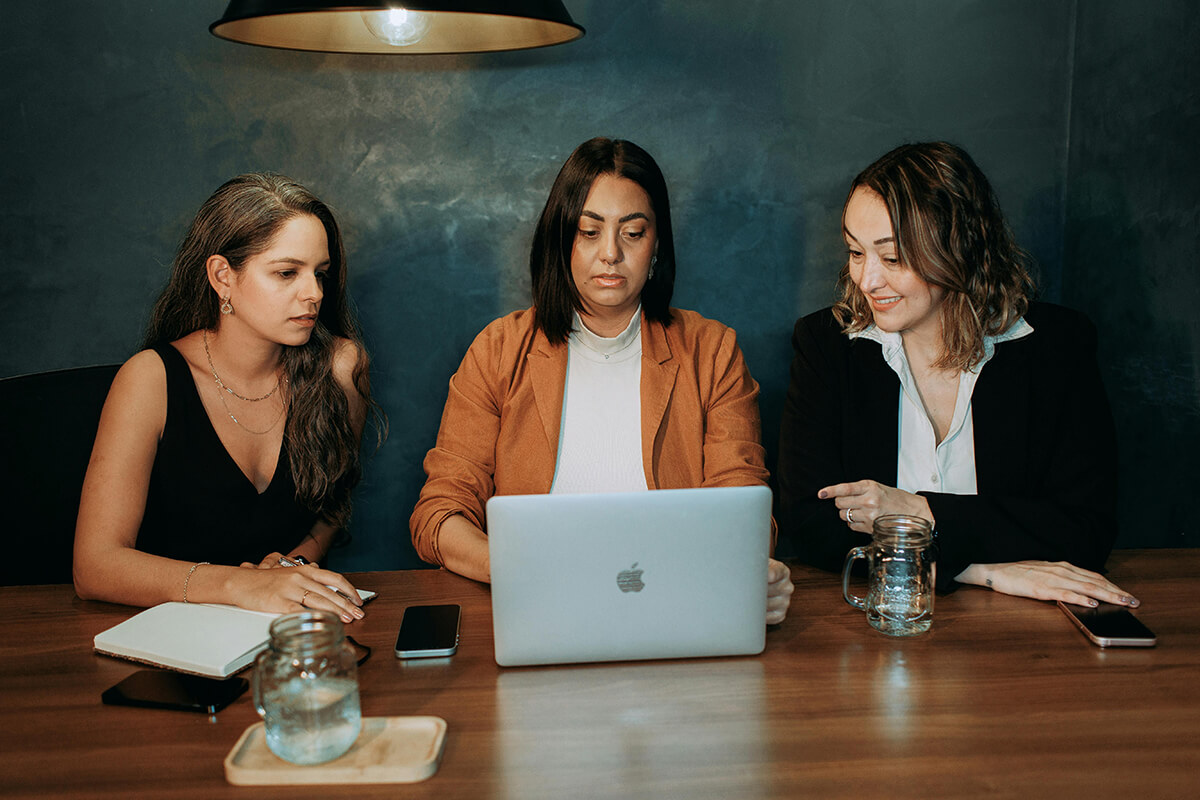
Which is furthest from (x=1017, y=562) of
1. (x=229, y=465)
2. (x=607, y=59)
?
(x=607, y=59)

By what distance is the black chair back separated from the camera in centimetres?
193

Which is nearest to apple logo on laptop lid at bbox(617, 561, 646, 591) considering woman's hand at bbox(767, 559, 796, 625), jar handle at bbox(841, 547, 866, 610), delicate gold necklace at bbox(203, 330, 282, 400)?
woman's hand at bbox(767, 559, 796, 625)

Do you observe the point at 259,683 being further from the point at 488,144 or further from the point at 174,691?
the point at 488,144

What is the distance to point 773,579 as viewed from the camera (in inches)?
52.1

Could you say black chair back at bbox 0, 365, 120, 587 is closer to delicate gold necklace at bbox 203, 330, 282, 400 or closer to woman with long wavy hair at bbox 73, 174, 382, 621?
woman with long wavy hair at bbox 73, 174, 382, 621

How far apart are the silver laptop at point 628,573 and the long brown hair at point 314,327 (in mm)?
966

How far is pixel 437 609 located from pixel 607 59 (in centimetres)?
175

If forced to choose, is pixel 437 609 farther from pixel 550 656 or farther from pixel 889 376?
pixel 889 376

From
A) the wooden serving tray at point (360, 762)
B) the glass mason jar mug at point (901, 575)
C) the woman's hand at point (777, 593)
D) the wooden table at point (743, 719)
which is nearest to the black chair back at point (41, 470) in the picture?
the wooden table at point (743, 719)

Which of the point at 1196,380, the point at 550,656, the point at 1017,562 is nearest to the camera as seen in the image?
the point at 550,656

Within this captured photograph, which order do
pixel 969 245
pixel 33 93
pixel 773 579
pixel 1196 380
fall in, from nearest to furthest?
pixel 773 579 → pixel 969 245 → pixel 1196 380 → pixel 33 93

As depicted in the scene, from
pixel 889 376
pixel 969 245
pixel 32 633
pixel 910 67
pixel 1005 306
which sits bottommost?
pixel 32 633

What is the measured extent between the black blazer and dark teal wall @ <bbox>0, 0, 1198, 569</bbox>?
656 millimetres

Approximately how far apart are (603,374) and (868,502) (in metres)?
0.79
